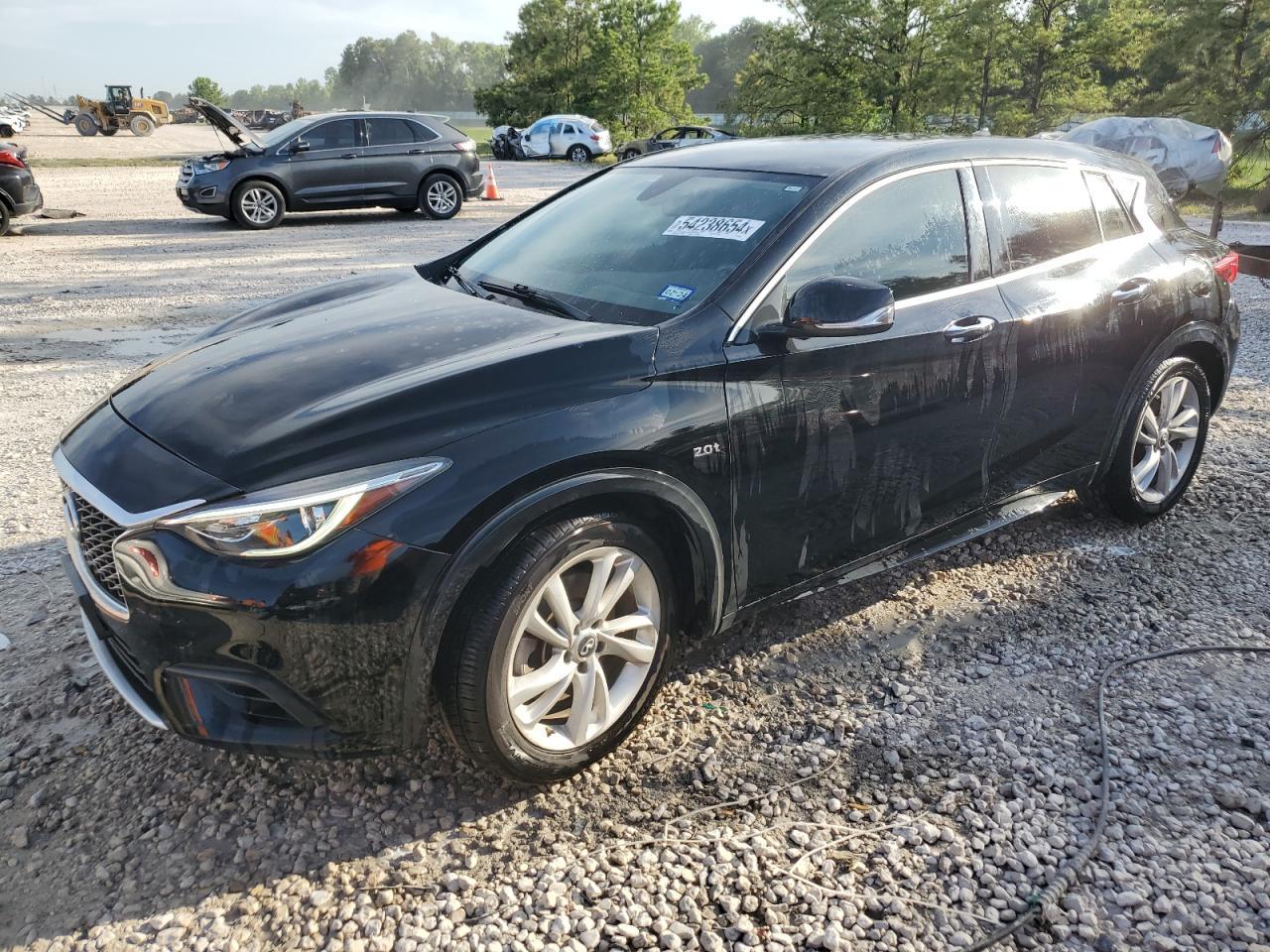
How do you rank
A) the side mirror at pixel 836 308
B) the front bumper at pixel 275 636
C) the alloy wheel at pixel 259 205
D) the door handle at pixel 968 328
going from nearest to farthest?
1. the front bumper at pixel 275 636
2. the side mirror at pixel 836 308
3. the door handle at pixel 968 328
4. the alloy wheel at pixel 259 205

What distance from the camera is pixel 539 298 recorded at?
3.17m

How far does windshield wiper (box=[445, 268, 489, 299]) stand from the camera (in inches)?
132

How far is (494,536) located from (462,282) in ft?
5.05

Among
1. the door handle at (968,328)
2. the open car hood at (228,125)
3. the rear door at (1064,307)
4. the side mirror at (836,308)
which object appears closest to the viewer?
the side mirror at (836,308)

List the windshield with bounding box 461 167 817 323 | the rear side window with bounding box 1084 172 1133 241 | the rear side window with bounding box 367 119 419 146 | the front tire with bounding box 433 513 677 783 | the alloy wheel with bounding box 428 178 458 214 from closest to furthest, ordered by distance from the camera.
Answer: the front tire with bounding box 433 513 677 783 < the windshield with bounding box 461 167 817 323 < the rear side window with bounding box 1084 172 1133 241 < the rear side window with bounding box 367 119 419 146 < the alloy wheel with bounding box 428 178 458 214

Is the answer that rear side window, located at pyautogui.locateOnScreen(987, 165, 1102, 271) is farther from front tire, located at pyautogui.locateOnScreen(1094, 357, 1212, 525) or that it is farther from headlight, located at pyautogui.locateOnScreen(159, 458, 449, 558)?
headlight, located at pyautogui.locateOnScreen(159, 458, 449, 558)

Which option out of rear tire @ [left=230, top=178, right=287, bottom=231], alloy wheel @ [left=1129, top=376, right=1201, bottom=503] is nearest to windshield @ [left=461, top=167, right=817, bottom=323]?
alloy wheel @ [left=1129, top=376, right=1201, bottom=503]

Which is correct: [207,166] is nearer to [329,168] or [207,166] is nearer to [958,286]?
[329,168]

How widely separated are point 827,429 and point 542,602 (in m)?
1.06

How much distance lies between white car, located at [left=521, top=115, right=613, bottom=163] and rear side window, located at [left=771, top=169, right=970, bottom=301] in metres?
31.3

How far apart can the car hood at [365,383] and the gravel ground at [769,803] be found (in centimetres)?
99

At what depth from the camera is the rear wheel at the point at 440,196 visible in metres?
14.8

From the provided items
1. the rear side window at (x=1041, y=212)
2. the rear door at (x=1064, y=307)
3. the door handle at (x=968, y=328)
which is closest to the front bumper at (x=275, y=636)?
the door handle at (x=968, y=328)

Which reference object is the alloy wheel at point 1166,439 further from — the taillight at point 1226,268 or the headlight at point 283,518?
the headlight at point 283,518
